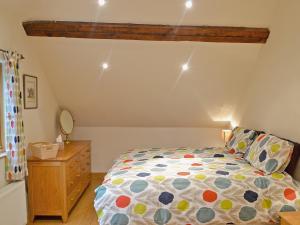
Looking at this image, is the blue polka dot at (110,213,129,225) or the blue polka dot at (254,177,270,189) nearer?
the blue polka dot at (110,213,129,225)

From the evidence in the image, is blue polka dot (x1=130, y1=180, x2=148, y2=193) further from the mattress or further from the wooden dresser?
the wooden dresser

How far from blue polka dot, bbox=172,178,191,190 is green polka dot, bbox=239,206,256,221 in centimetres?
53

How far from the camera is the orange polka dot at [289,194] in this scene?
7.89 ft

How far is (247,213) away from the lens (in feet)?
7.83

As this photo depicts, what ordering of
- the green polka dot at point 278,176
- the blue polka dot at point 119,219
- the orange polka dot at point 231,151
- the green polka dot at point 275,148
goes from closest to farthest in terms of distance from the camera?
1. the blue polka dot at point 119,219
2. the green polka dot at point 278,176
3. the green polka dot at point 275,148
4. the orange polka dot at point 231,151

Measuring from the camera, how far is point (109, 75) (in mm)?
3875

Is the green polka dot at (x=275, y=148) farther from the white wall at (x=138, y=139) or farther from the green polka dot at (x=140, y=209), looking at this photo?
the white wall at (x=138, y=139)

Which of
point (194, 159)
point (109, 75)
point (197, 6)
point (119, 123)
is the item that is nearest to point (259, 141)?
point (194, 159)

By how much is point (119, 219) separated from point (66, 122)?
2373mm

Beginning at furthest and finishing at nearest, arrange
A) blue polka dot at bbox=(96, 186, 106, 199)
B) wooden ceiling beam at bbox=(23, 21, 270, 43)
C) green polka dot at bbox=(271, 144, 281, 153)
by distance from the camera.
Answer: wooden ceiling beam at bbox=(23, 21, 270, 43)
green polka dot at bbox=(271, 144, 281, 153)
blue polka dot at bbox=(96, 186, 106, 199)

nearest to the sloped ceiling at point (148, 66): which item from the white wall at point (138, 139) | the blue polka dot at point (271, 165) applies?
the white wall at point (138, 139)

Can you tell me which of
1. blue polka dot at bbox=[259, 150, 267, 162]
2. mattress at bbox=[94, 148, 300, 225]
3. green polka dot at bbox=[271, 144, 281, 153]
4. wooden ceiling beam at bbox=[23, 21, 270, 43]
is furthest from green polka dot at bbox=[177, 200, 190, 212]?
wooden ceiling beam at bbox=[23, 21, 270, 43]

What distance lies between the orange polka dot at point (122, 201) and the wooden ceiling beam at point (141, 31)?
1923mm

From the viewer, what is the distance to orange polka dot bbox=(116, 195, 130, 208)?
2379 mm
